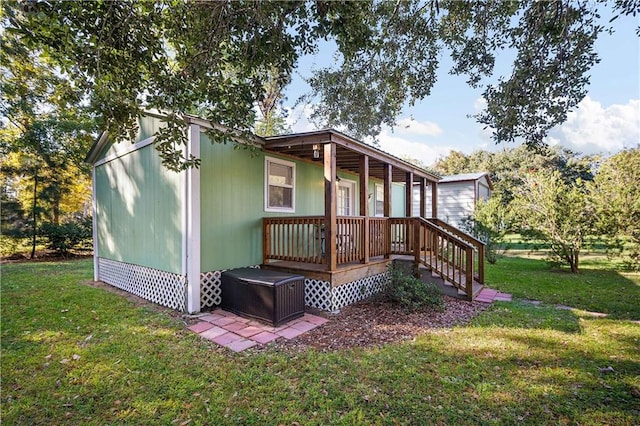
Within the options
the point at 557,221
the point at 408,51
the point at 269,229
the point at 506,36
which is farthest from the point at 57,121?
the point at 557,221

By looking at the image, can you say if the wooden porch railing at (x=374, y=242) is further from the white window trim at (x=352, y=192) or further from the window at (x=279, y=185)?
the white window trim at (x=352, y=192)

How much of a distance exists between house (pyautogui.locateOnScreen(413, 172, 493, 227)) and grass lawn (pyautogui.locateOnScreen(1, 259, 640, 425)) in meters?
11.5

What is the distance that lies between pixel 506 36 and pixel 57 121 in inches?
608

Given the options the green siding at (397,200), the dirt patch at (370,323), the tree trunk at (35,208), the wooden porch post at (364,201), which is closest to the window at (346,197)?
the wooden porch post at (364,201)

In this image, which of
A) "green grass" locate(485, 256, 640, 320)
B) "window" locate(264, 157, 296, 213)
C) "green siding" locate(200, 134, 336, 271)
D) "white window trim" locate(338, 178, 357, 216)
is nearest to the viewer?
"green siding" locate(200, 134, 336, 271)

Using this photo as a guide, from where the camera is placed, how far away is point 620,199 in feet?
25.3

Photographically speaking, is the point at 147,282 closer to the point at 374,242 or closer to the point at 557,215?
the point at 374,242

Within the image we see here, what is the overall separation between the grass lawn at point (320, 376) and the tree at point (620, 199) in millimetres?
4463

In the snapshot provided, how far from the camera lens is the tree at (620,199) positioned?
7621mm

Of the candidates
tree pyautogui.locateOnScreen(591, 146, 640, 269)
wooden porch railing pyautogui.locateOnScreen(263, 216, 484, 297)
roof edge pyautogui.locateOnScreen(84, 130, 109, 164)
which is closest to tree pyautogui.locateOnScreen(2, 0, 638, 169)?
wooden porch railing pyautogui.locateOnScreen(263, 216, 484, 297)

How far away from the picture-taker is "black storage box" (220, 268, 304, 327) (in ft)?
15.0

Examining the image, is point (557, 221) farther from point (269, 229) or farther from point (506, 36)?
point (269, 229)

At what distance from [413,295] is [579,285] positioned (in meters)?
4.96

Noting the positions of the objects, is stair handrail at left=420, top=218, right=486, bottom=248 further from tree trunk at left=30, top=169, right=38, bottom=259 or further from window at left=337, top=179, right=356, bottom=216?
tree trunk at left=30, top=169, right=38, bottom=259
